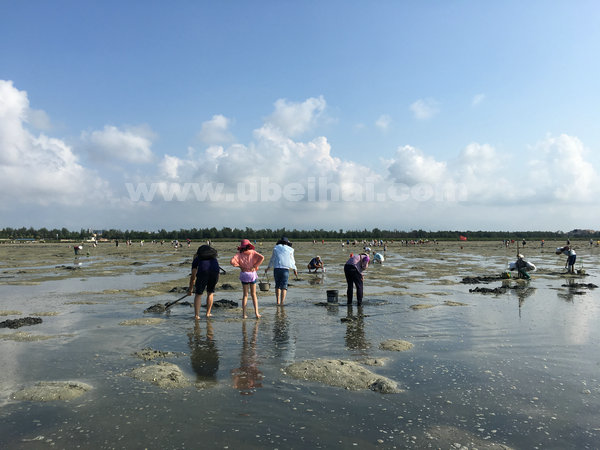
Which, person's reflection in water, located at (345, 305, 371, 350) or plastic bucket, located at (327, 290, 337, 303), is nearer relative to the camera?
Result: person's reflection in water, located at (345, 305, 371, 350)

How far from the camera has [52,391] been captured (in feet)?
17.7

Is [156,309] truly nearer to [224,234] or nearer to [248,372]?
[248,372]

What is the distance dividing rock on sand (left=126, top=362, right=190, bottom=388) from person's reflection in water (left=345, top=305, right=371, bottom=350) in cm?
338

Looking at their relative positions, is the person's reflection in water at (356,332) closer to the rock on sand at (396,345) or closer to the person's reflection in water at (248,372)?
the rock on sand at (396,345)

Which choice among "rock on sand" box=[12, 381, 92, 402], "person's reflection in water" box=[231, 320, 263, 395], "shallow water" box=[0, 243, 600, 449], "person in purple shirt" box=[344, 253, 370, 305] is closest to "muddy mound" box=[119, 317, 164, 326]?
"shallow water" box=[0, 243, 600, 449]

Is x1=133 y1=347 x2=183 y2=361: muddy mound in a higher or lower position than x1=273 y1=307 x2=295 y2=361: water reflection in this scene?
higher

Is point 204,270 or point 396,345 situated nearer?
point 396,345

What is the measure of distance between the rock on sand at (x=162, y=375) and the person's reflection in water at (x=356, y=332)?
3378 mm

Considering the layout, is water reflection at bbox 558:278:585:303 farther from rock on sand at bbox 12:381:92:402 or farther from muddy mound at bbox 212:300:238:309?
rock on sand at bbox 12:381:92:402

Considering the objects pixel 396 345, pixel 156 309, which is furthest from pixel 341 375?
pixel 156 309

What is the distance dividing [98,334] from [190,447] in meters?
5.81

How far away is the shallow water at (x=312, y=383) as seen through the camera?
14.1 feet

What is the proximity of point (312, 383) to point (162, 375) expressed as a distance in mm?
2320

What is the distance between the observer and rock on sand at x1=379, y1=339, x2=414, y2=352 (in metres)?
7.64
